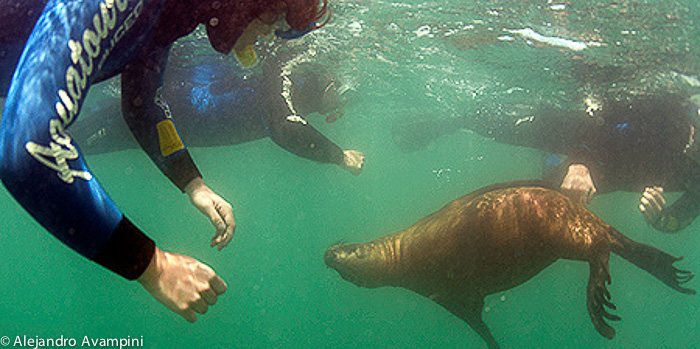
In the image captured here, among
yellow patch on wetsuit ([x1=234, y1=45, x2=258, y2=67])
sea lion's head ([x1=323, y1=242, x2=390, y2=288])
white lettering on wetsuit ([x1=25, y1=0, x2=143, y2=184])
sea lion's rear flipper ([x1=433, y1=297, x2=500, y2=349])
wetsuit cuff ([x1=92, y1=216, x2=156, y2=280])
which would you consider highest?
white lettering on wetsuit ([x1=25, y1=0, x2=143, y2=184])

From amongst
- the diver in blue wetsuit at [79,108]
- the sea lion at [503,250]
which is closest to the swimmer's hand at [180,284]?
the diver in blue wetsuit at [79,108]

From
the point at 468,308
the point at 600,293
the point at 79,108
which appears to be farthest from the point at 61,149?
the point at 468,308

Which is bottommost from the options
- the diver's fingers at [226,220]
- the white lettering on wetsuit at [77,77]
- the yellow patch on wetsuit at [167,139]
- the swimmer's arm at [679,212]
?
the swimmer's arm at [679,212]

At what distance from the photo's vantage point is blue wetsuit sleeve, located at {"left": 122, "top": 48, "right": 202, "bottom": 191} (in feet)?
7.97

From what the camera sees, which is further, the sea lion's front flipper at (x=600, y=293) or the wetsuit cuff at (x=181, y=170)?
the sea lion's front flipper at (x=600, y=293)

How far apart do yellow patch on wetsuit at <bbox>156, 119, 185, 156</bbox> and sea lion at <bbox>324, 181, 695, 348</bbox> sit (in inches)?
124

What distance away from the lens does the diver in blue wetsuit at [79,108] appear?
1196 millimetres

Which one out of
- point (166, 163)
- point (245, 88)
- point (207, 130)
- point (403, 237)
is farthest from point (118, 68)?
point (245, 88)

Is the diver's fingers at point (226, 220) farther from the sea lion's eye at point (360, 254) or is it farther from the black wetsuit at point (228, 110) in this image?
the black wetsuit at point (228, 110)

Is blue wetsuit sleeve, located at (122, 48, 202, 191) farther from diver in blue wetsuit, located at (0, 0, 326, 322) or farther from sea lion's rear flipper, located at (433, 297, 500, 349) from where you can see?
sea lion's rear flipper, located at (433, 297, 500, 349)

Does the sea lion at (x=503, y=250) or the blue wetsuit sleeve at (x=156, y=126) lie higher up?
the blue wetsuit sleeve at (x=156, y=126)

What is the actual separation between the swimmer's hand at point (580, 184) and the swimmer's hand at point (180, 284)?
5.01 meters

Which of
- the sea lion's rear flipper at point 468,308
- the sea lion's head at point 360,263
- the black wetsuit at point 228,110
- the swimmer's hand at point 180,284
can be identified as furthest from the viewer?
the black wetsuit at point 228,110

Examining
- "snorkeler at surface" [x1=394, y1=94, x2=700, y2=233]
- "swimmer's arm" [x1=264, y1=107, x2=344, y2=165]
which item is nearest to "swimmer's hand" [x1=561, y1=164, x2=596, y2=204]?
"snorkeler at surface" [x1=394, y1=94, x2=700, y2=233]
